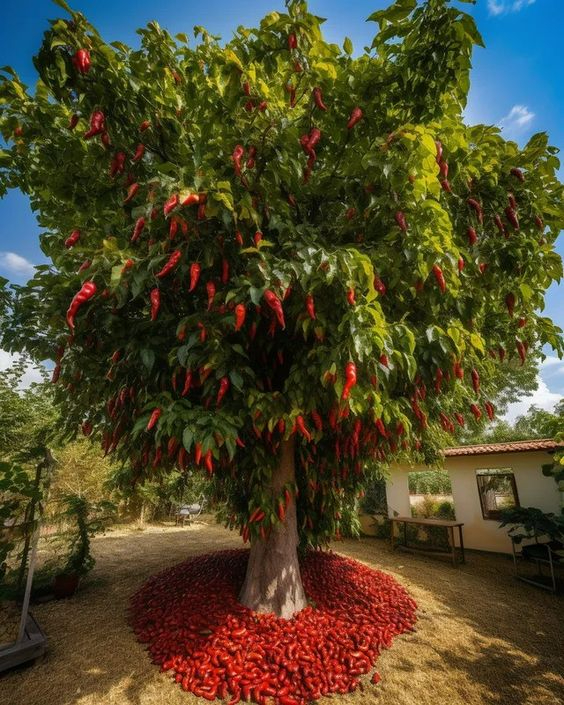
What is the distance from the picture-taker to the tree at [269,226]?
245 centimetres

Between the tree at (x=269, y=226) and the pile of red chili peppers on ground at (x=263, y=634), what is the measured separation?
1111mm

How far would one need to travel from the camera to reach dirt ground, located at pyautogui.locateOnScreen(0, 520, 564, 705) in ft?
10.1

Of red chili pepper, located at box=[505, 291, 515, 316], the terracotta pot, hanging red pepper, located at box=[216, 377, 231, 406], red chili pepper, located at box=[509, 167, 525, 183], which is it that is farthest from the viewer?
the terracotta pot

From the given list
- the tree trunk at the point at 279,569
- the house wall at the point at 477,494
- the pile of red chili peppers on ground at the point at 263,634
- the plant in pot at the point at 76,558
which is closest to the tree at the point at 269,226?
the tree trunk at the point at 279,569

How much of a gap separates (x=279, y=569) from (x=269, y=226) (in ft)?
12.5

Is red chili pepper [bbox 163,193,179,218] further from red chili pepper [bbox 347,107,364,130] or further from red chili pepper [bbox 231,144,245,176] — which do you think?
red chili pepper [bbox 347,107,364,130]

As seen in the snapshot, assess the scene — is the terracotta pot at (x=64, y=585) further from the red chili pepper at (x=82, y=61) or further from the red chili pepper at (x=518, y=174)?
the red chili pepper at (x=518, y=174)

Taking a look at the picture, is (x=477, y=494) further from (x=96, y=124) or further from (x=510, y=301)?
(x=96, y=124)

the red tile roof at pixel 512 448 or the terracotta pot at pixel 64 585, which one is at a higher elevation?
the red tile roof at pixel 512 448

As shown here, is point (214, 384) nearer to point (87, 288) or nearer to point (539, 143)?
point (87, 288)

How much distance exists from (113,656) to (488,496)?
11.0 m

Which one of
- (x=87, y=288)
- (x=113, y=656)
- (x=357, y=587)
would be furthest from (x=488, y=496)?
(x=87, y=288)

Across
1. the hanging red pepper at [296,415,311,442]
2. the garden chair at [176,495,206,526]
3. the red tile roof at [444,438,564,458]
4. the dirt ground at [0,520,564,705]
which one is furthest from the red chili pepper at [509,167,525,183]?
the garden chair at [176,495,206,526]

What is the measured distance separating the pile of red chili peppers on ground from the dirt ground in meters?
0.15
